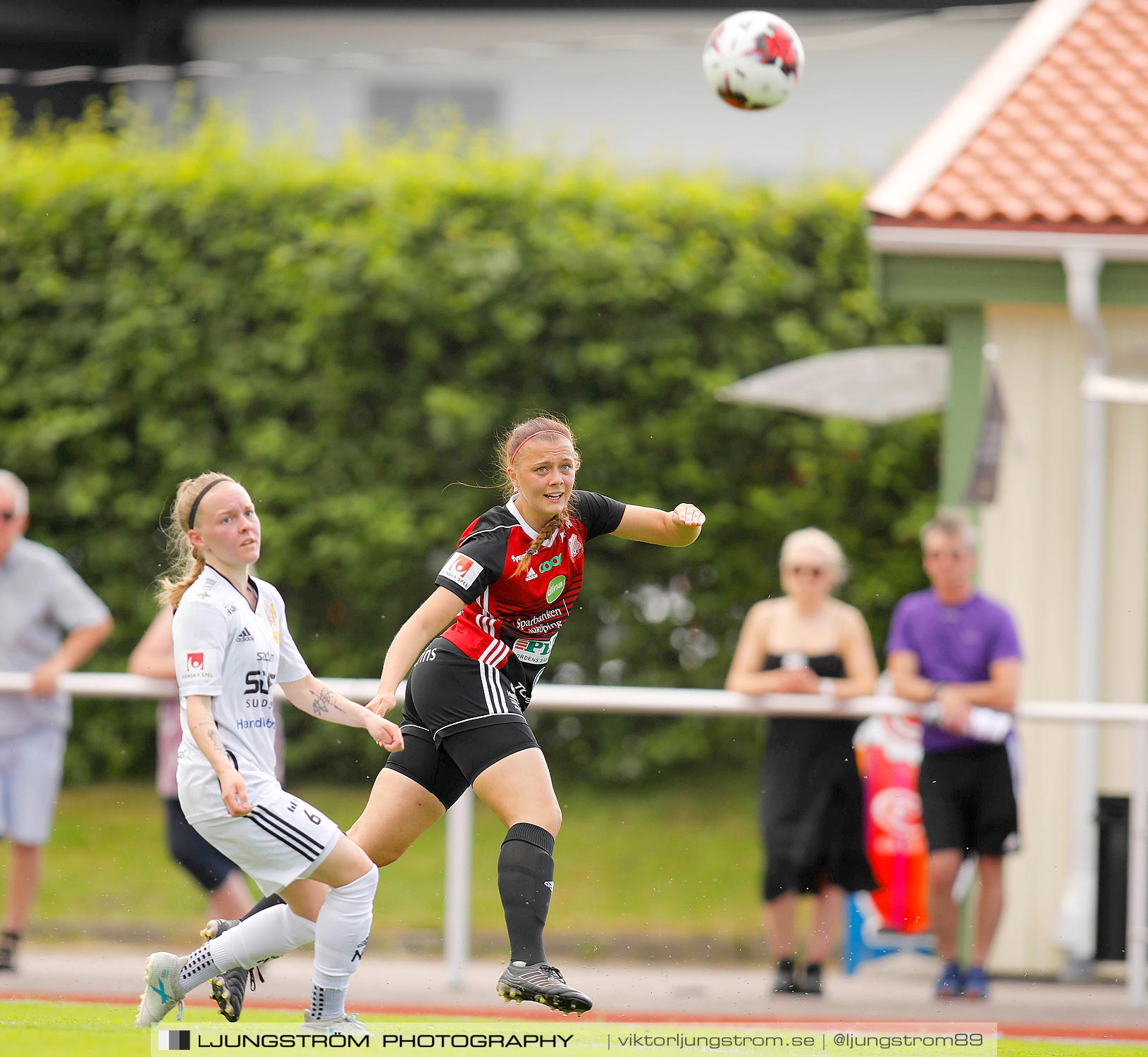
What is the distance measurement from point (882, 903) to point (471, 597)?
4.09m

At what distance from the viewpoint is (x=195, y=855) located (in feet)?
22.6

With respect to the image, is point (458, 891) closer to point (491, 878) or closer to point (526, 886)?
point (491, 878)

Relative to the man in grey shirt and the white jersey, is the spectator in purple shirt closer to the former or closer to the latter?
the white jersey

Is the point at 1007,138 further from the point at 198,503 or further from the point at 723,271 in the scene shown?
the point at 198,503

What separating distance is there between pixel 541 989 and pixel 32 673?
3.96 meters

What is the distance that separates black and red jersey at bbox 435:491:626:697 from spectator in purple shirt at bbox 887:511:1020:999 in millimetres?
2423

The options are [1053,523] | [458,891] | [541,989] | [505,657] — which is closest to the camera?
[541,989]

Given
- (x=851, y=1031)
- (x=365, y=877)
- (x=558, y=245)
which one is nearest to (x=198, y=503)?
(x=365, y=877)

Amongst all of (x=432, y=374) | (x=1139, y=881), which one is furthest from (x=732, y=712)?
(x=432, y=374)

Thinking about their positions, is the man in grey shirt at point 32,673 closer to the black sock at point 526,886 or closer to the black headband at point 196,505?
the black headband at point 196,505

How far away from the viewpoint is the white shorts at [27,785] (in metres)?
7.29

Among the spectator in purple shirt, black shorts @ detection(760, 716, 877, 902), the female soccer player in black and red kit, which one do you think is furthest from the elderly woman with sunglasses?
the female soccer player in black and red kit

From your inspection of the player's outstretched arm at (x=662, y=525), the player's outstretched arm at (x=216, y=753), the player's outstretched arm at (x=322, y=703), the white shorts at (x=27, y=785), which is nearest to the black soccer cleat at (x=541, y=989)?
the player's outstretched arm at (x=322, y=703)

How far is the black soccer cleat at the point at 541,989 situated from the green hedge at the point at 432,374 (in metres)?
6.12
